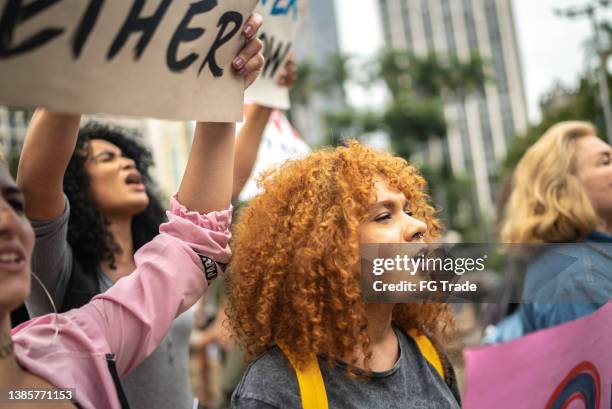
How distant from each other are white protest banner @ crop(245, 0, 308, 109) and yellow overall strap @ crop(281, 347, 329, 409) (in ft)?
3.17

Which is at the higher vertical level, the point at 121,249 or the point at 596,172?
the point at 596,172

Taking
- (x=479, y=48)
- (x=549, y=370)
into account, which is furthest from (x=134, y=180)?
(x=479, y=48)

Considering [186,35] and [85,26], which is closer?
[85,26]

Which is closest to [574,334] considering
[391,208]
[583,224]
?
[391,208]

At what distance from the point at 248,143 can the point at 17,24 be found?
1456 millimetres

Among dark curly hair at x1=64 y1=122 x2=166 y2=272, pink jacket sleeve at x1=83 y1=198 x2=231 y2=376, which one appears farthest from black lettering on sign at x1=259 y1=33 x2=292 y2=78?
pink jacket sleeve at x1=83 y1=198 x2=231 y2=376

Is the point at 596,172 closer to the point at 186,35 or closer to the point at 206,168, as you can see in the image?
the point at 206,168

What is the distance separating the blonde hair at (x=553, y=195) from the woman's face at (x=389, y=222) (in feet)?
3.72

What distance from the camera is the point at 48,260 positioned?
5.87 feet

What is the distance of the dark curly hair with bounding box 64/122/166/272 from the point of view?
224 centimetres

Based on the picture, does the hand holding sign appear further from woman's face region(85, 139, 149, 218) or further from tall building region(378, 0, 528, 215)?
tall building region(378, 0, 528, 215)

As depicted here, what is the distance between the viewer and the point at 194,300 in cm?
153

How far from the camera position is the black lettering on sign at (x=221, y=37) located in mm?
1396

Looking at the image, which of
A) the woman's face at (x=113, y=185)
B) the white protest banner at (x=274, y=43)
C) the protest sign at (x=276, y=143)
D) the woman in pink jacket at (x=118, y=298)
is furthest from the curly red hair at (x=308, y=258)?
the protest sign at (x=276, y=143)
